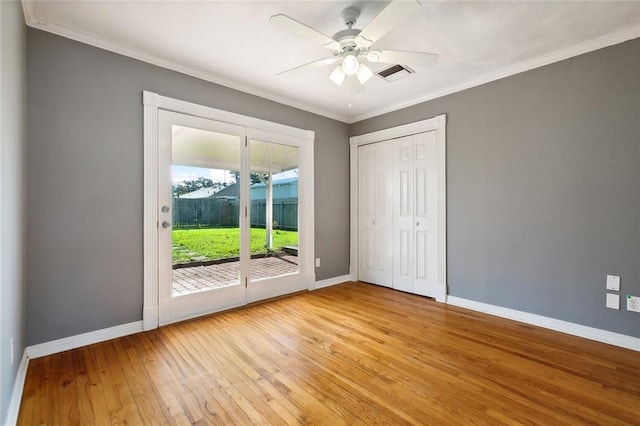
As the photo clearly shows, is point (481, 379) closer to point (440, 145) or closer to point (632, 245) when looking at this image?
point (632, 245)

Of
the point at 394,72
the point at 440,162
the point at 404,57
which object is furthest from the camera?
the point at 440,162

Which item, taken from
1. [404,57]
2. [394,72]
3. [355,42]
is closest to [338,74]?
[355,42]

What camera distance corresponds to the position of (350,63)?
208 cm

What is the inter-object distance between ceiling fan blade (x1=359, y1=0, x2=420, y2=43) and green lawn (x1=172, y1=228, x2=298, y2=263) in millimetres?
2386

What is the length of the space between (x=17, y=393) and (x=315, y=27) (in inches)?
124

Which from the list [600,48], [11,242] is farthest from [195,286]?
[600,48]

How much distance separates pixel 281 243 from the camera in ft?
12.4

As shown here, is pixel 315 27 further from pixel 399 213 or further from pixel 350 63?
pixel 399 213

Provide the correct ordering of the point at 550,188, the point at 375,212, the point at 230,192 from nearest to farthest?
1. the point at 550,188
2. the point at 230,192
3. the point at 375,212

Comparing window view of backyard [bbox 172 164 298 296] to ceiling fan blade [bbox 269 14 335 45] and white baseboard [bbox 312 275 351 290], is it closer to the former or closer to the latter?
white baseboard [bbox 312 275 351 290]

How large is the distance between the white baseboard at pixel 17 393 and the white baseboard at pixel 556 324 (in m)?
3.69

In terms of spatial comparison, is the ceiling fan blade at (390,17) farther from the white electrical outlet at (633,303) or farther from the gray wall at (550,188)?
the white electrical outlet at (633,303)

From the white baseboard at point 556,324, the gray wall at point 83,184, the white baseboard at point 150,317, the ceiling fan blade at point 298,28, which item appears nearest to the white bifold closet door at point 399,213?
the white baseboard at point 556,324

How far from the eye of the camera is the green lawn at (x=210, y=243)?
290 cm
